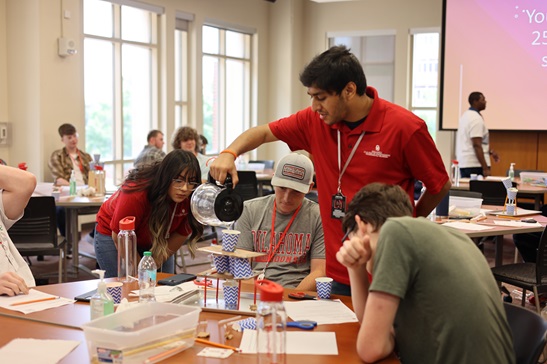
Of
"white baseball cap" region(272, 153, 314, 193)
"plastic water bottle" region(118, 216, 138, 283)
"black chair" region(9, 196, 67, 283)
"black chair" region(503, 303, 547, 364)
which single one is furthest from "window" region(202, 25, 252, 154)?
"black chair" region(503, 303, 547, 364)

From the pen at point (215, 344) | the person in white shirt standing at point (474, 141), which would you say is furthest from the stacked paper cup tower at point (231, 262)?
the person in white shirt standing at point (474, 141)

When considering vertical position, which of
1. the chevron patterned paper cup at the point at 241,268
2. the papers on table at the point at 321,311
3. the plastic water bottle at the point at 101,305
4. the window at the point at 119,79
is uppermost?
the window at the point at 119,79

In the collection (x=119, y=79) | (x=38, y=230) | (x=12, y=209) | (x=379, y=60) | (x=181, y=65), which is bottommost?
(x=38, y=230)

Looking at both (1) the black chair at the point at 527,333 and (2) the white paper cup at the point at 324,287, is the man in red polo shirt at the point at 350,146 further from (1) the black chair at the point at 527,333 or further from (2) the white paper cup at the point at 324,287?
(1) the black chair at the point at 527,333

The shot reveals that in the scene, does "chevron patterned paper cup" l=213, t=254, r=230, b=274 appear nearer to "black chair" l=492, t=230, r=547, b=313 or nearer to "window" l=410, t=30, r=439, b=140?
"black chair" l=492, t=230, r=547, b=313

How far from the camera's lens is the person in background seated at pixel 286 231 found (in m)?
3.31

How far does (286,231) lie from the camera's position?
334 centimetres

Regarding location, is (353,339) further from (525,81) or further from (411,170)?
(525,81)

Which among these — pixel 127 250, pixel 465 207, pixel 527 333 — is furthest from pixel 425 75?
pixel 527 333

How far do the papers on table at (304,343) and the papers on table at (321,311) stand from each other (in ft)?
0.49

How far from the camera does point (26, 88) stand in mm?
7992

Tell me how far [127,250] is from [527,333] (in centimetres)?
165

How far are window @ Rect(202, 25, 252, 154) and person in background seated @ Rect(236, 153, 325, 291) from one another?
7994 mm

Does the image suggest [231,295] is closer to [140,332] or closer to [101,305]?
[101,305]
